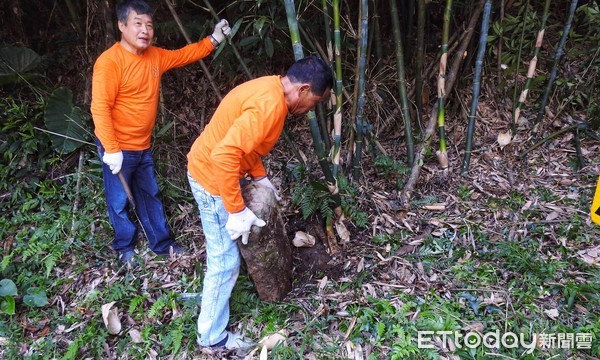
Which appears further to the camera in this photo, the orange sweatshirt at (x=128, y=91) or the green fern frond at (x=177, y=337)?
the orange sweatshirt at (x=128, y=91)

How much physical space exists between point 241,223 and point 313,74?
28.1 inches

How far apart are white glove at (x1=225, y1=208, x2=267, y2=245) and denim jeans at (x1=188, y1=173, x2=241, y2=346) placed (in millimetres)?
84

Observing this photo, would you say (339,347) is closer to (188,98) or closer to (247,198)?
(247,198)

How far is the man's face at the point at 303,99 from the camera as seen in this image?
1708mm

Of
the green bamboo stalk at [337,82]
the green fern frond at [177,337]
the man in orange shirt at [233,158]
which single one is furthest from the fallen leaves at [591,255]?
the green fern frond at [177,337]

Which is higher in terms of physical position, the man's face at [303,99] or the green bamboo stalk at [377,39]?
the man's face at [303,99]

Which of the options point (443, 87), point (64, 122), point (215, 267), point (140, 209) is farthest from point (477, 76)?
point (64, 122)

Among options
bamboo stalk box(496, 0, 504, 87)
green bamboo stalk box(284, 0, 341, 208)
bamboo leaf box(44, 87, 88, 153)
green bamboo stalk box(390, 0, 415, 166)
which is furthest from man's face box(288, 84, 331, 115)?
bamboo leaf box(44, 87, 88, 153)

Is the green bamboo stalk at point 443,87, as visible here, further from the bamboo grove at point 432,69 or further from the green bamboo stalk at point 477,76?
the green bamboo stalk at point 477,76

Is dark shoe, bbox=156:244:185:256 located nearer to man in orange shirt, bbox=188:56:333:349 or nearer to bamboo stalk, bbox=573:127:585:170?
man in orange shirt, bbox=188:56:333:349

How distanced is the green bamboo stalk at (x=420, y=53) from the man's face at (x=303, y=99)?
4.40 feet

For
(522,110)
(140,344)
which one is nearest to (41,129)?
(140,344)

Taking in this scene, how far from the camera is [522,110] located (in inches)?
128

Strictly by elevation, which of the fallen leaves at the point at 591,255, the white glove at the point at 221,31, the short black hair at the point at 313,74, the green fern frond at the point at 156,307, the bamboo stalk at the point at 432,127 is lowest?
the fallen leaves at the point at 591,255
